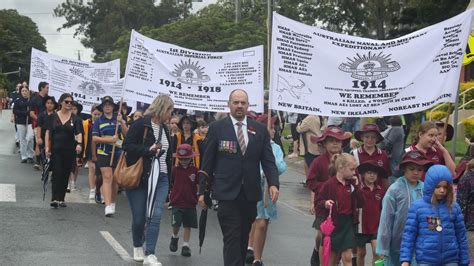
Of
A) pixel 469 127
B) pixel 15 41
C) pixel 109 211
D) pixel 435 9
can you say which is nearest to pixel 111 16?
pixel 15 41

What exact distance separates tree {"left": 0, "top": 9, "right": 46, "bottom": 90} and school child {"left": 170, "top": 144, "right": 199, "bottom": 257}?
102 m

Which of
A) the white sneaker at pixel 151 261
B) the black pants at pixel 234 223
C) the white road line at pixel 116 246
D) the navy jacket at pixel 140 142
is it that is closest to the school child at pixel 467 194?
the black pants at pixel 234 223

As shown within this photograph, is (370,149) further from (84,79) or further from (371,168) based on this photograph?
(84,79)

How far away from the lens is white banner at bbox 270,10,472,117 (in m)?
9.77

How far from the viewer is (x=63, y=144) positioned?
1401cm

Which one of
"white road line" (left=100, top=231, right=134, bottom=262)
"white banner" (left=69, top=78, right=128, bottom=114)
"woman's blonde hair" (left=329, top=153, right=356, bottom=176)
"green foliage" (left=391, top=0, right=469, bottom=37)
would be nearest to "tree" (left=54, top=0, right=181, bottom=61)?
"green foliage" (left=391, top=0, right=469, bottom=37)

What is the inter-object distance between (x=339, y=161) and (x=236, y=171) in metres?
1.06

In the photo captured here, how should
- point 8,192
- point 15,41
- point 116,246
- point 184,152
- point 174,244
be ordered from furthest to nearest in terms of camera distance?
1. point 15,41
2. point 8,192
3. point 184,152
4. point 116,246
5. point 174,244

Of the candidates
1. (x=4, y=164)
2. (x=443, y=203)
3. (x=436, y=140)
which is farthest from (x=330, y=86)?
(x=4, y=164)

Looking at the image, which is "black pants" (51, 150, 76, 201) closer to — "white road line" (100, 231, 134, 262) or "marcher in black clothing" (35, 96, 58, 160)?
"marcher in black clothing" (35, 96, 58, 160)

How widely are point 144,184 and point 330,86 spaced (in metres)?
2.23

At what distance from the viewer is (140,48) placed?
1283 centimetres

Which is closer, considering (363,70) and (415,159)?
(415,159)

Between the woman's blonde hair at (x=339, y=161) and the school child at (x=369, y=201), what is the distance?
387mm
